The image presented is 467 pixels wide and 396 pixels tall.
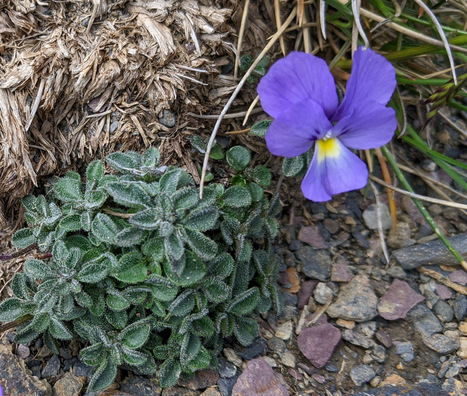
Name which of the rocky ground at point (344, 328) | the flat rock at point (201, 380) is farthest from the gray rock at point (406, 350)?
the flat rock at point (201, 380)

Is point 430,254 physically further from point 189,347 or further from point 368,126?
point 189,347

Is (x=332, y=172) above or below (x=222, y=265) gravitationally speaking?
above

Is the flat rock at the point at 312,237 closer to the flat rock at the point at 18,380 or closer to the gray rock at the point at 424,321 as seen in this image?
the gray rock at the point at 424,321

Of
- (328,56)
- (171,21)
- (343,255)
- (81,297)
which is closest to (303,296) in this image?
(343,255)

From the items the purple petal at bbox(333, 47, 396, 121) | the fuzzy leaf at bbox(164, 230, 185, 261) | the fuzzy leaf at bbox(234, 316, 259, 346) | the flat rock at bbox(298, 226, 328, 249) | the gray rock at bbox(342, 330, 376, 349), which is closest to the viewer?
the purple petal at bbox(333, 47, 396, 121)

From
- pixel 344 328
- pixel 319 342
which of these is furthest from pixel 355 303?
pixel 319 342

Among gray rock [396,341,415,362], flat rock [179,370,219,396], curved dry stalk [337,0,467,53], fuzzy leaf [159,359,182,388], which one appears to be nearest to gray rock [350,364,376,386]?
gray rock [396,341,415,362]

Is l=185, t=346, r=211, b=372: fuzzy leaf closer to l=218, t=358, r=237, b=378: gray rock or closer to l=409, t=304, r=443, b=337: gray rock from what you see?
l=218, t=358, r=237, b=378: gray rock
